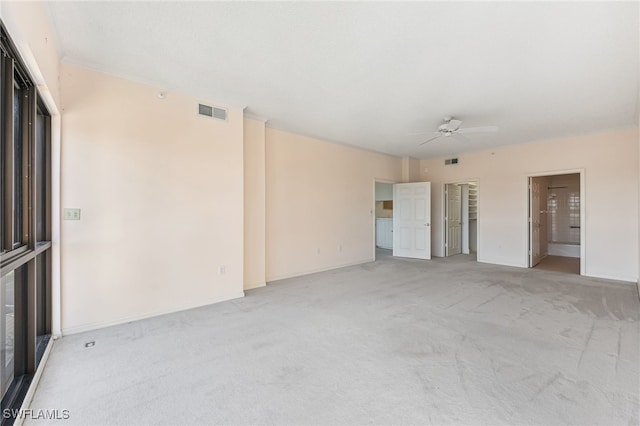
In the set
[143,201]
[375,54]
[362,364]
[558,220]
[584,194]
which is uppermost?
[375,54]

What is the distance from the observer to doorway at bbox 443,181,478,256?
24.4ft

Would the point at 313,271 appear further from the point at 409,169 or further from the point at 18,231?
the point at 18,231

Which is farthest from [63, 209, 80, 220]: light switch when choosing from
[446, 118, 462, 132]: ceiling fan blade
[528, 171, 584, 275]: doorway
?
[528, 171, 584, 275]: doorway

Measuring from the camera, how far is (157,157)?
10.8 feet

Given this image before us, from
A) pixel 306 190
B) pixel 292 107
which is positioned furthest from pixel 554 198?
pixel 292 107

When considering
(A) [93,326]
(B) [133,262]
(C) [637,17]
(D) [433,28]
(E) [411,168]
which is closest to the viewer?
(C) [637,17]

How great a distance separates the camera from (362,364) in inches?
88.0

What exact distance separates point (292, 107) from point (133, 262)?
Answer: 9.13 ft

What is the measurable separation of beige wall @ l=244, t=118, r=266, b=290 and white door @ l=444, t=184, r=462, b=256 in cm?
510

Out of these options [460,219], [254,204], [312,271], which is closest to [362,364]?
[254,204]

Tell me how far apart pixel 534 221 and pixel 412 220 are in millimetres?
A: 2573

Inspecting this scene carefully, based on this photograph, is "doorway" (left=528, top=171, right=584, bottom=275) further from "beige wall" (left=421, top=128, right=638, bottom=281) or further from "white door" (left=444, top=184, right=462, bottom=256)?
"white door" (left=444, top=184, right=462, bottom=256)

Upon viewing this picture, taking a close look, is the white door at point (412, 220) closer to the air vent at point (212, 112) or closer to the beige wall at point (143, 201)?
the beige wall at point (143, 201)

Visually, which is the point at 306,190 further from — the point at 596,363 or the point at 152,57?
the point at 596,363
